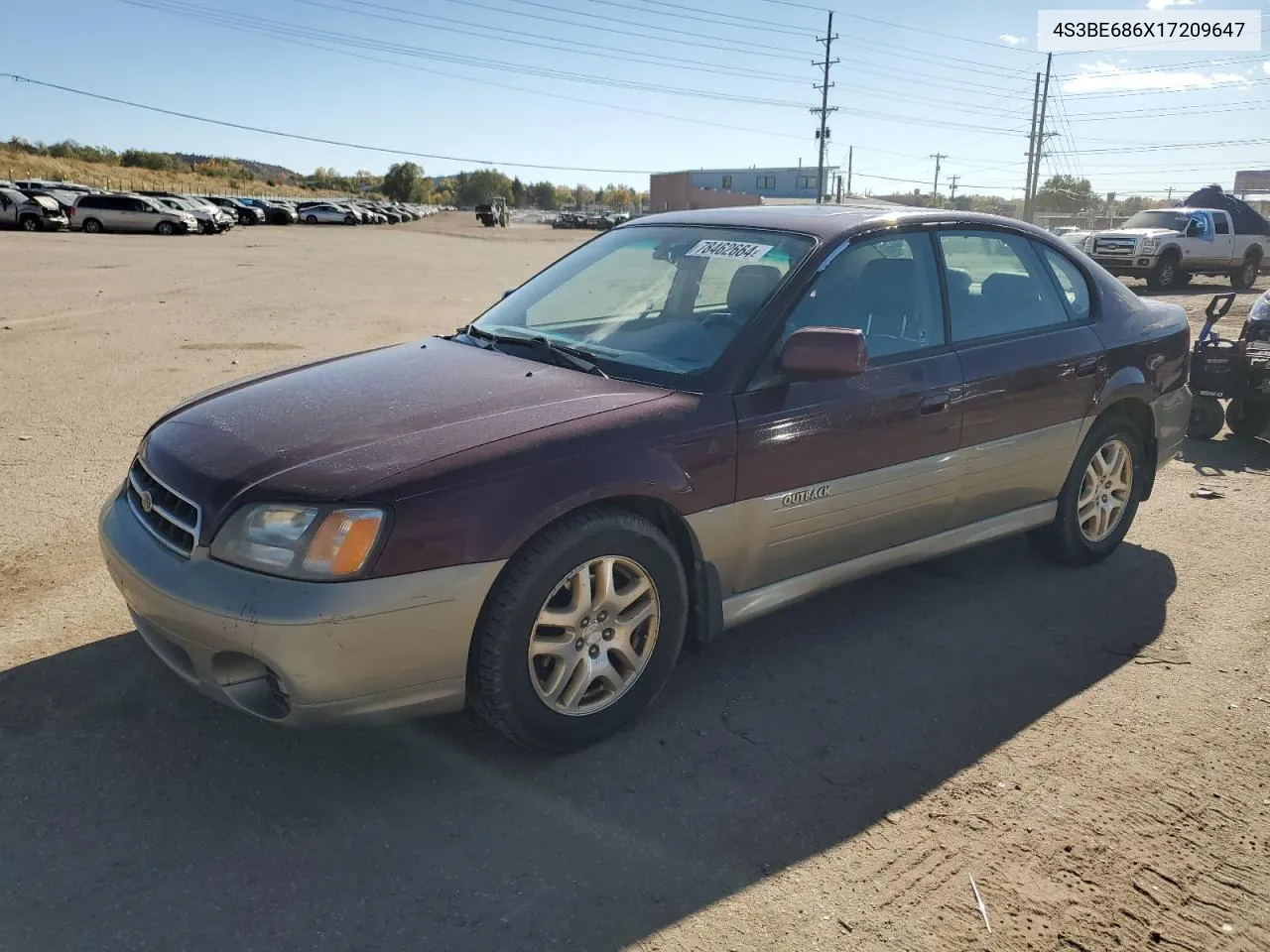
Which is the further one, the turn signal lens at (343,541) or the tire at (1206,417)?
the tire at (1206,417)

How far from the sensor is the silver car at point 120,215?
1490 inches

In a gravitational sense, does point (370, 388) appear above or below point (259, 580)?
above

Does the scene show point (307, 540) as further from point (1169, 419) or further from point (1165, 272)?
point (1165, 272)

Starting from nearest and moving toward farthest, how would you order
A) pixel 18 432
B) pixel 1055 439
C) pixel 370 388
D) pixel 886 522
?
pixel 370 388, pixel 886 522, pixel 1055 439, pixel 18 432

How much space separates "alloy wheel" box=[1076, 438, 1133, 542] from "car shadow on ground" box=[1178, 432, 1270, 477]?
236 cm

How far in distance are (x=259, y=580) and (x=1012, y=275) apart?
351cm

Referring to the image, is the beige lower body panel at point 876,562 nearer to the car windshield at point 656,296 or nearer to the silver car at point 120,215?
the car windshield at point 656,296

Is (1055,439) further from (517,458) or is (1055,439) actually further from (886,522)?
(517,458)

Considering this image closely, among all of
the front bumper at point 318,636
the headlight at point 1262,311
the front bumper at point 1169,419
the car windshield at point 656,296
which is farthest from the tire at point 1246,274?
the front bumper at point 318,636

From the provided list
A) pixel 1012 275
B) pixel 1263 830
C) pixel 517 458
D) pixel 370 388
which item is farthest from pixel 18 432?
pixel 1263 830

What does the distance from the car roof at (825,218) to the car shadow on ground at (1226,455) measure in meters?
3.39

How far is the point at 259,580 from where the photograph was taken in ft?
8.57

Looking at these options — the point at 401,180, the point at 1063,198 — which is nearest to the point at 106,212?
the point at 1063,198

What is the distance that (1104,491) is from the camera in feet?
15.9
